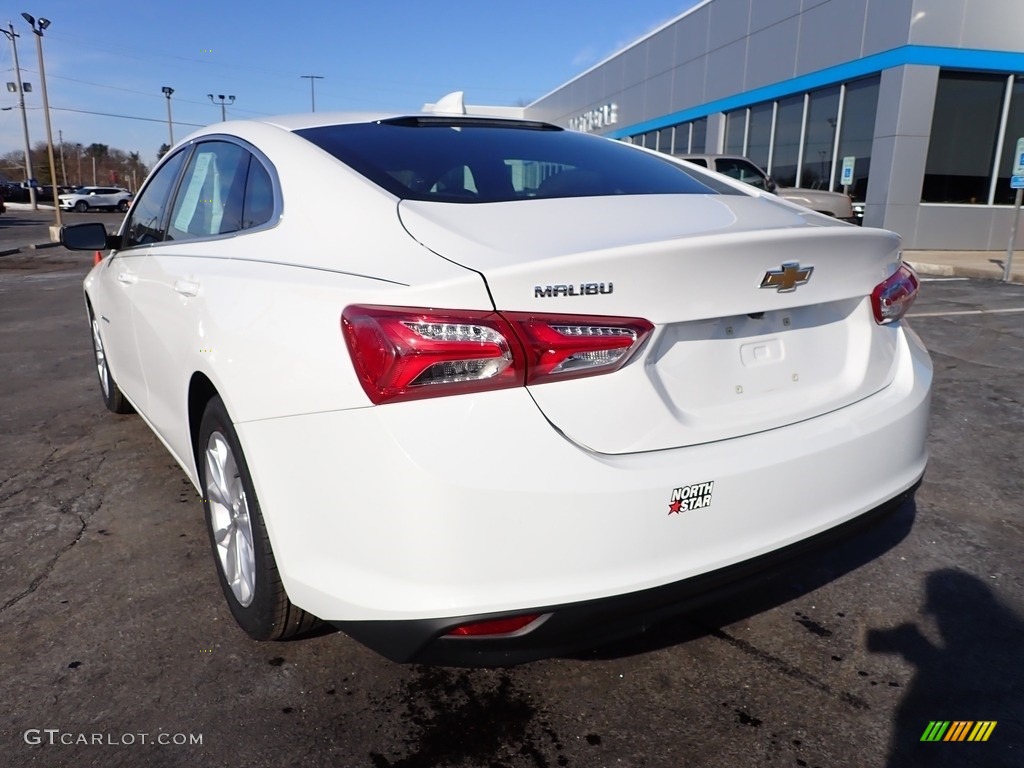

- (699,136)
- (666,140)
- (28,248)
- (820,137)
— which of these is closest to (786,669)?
(820,137)

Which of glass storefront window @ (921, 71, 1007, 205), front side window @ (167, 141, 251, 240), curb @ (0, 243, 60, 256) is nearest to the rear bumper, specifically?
front side window @ (167, 141, 251, 240)

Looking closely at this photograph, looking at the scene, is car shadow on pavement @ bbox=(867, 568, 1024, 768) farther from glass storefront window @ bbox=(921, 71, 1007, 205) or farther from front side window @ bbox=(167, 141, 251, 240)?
glass storefront window @ bbox=(921, 71, 1007, 205)

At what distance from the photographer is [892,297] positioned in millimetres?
2326

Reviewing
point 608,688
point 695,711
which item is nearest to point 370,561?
point 608,688

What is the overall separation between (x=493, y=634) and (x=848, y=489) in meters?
1.05

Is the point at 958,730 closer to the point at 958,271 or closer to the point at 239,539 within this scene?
the point at 239,539

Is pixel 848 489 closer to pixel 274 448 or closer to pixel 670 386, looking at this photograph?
pixel 670 386

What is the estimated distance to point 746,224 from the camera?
6.77ft

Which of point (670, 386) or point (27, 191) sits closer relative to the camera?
point (670, 386)

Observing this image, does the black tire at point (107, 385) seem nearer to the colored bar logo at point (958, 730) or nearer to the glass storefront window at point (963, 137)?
the colored bar logo at point (958, 730)

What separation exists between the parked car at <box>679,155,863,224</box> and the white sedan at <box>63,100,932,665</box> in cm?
1076

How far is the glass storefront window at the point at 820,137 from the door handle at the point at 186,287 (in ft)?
57.7

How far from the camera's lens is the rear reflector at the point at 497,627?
1741 millimetres

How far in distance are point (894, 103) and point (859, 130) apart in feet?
4.31
